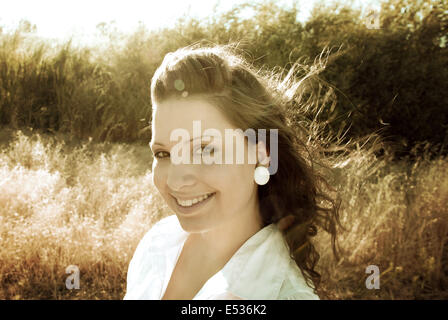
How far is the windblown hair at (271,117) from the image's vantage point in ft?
4.38

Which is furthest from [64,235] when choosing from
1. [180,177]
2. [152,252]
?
[180,177]

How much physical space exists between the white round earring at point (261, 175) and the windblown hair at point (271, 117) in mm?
63

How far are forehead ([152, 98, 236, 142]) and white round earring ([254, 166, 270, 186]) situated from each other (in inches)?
8.1

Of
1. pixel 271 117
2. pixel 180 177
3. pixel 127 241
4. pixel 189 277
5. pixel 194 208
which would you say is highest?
pixel 271 117

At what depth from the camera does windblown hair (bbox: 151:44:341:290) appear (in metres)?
1.34

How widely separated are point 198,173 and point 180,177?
60 mm

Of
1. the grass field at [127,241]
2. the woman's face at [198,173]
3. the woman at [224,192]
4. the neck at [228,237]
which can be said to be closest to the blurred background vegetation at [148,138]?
the grass field at [127,241]

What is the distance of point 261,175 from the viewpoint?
1.45m

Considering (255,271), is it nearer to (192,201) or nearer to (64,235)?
(192,201)

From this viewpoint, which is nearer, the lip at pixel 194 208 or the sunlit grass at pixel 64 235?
the lip at pixel 194 208

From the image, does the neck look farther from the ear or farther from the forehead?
the forehead

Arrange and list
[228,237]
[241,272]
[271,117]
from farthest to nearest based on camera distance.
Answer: [271,117] → [228,237] → [241,272]

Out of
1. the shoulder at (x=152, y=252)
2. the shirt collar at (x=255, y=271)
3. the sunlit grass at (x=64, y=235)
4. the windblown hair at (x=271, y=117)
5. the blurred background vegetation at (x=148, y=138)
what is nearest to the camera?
the shirt collar at (x=255, y=271)

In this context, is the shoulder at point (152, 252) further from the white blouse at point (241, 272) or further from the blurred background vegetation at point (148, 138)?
the blurred background vegetation at point (148, 138)
